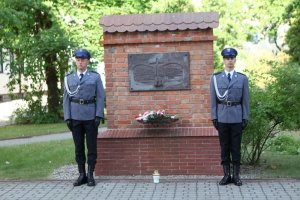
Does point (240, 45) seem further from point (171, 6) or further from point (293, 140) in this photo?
point (293, 140)

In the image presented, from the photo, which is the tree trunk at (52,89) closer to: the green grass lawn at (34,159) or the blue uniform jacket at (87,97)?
the green grass lawn at (34,159)

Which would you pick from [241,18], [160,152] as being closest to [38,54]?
[241,18]

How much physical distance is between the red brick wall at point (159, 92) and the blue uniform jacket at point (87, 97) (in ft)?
2.15

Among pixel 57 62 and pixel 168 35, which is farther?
pixel 57 62

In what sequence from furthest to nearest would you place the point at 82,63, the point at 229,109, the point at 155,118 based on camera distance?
the point at 155,118, the point at 82,63, the point at 229,109

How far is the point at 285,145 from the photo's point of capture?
484 inches

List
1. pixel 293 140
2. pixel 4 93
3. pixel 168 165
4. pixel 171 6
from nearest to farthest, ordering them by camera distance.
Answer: pixel 168 165 → pixel 293 140 → pixel 171 6 → pixel 4 93

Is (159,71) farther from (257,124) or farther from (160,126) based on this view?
(257,124)

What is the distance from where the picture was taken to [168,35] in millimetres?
8742

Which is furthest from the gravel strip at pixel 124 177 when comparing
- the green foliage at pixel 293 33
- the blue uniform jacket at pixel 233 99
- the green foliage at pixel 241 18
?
the green foliage at pixel 293 33

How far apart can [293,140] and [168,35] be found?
5447mm

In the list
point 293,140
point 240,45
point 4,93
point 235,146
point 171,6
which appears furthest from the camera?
point 4,93

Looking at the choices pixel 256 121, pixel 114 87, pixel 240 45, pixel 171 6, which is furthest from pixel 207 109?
pixel 240 45

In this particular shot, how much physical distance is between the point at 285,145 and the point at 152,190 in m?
5.38
